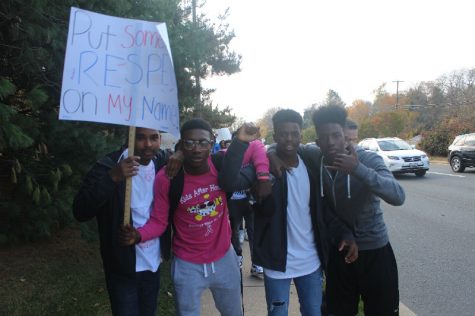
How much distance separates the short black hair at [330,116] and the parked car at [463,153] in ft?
54.0

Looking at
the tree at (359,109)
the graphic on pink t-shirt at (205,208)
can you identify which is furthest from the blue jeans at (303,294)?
the tree at (359,109)

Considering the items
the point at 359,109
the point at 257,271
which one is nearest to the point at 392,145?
the point at 257,271

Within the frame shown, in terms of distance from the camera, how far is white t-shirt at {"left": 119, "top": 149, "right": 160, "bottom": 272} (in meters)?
2.61

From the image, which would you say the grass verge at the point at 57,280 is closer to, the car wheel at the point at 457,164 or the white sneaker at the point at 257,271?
the white sneaker at the point at 257,271

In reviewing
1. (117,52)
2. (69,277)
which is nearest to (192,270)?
(117,52)

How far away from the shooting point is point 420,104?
67.4 m

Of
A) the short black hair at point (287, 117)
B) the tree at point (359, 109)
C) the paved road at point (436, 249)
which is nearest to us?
the short black hair at point (287, 117)

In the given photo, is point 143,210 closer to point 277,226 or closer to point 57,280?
point 277,226

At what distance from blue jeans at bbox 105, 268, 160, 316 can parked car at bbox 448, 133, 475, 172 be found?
678 inches

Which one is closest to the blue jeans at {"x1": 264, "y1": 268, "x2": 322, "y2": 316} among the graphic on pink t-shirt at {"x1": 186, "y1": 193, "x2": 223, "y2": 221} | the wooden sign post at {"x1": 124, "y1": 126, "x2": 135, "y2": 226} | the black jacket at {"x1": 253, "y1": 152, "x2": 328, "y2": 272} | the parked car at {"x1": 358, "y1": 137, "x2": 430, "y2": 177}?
the black jacket at {"x1": 253, "y1": 152, "x2": 328, "y2": 272}

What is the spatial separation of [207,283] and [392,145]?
15899 mm

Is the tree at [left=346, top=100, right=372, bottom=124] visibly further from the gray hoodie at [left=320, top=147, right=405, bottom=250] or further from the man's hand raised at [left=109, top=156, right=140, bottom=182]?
the man's hand raised at [left=109, top=156, right=140, bottom=182]

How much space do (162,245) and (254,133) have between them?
0.93 meters

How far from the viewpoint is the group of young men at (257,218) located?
2.56 m
